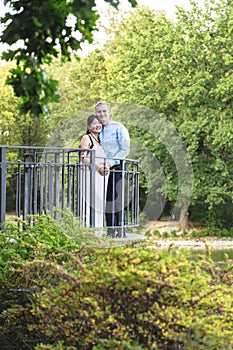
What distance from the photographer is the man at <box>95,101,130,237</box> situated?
909 cm

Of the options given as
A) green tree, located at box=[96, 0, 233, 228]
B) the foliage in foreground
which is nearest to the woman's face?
the foliage in foreground

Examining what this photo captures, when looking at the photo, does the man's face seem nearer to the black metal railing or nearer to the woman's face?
the woman's face

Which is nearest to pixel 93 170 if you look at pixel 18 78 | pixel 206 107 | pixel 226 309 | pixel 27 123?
pixel 226 309

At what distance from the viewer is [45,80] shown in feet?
12.5

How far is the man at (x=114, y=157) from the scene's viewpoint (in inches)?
358

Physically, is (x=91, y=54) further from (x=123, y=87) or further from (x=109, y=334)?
(x=109, y=334)

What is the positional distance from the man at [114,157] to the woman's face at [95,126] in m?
0.06

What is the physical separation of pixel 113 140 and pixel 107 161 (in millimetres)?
282

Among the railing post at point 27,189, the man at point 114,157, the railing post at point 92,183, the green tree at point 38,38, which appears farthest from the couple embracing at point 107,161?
the green tree at point 38,38

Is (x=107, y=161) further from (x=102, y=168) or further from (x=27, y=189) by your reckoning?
(x=27, y=189)

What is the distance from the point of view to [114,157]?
914 cm

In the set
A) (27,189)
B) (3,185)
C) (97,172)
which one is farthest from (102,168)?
(3,185)

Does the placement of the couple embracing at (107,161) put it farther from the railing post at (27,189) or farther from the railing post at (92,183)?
the railing post at (27,189)

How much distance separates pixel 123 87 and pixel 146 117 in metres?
1.87
